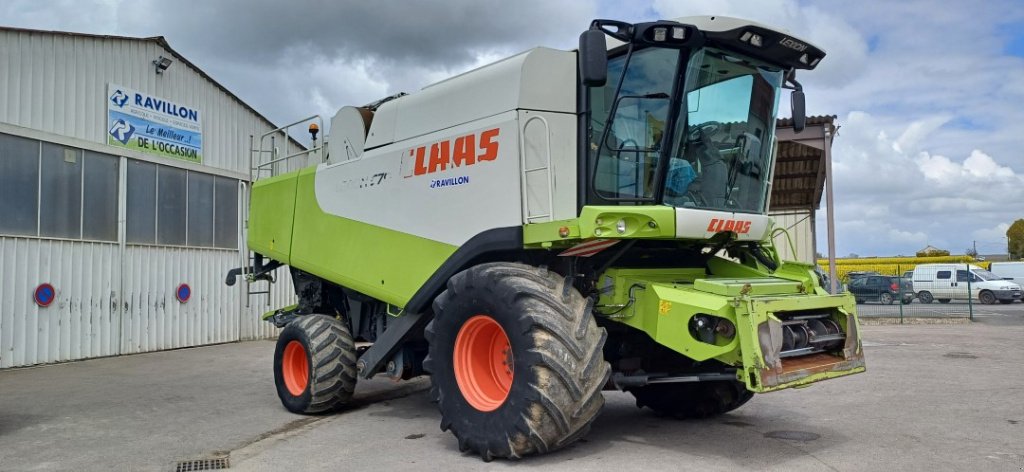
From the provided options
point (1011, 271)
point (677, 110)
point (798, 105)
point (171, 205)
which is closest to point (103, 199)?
point (171, 205)

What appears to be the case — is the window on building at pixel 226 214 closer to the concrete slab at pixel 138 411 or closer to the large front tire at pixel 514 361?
the concrete slab at pixel 138 411

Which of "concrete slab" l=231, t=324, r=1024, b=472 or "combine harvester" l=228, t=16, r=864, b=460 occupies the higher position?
"combine harvester" l=228, t=16, r=864, b=460

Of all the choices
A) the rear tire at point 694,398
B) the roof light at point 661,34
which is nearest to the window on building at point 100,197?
the rear tire at point 694,398

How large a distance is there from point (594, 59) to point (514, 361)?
2.17 m

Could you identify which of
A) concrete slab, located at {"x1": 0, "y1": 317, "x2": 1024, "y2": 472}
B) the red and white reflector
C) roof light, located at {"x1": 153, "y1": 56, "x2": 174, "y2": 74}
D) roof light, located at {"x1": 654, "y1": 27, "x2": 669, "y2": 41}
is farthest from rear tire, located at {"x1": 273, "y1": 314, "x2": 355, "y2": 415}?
roof light, located at {"x1": 153, "y1": 56, "x2": 174, "y2": 74}

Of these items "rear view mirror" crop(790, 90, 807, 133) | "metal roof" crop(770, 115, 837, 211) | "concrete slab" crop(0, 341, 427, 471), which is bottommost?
"concrete slab" crop(0, 341, 427, 471)

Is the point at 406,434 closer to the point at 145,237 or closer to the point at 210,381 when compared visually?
Result: the point at 210,381

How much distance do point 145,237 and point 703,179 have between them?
484 inches

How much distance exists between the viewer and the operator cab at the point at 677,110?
548cm

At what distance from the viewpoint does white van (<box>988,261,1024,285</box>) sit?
103ft

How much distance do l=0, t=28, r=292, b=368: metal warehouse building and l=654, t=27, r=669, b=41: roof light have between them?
11174 millimetres

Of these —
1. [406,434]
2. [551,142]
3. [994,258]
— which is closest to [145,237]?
[406,434]

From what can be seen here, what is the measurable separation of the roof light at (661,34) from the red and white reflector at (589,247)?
59.0 inches

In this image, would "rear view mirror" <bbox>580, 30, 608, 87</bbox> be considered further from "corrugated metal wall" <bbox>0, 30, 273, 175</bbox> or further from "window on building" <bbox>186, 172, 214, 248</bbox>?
"window on building" <bbox>186, 172, 214, 248</bbox>
